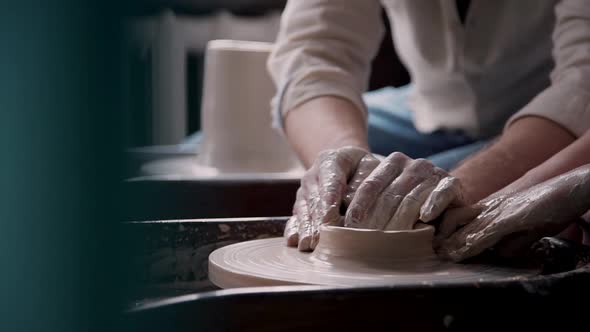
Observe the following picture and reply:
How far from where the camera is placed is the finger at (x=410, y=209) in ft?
2.89

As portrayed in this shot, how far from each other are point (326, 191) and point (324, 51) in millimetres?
710

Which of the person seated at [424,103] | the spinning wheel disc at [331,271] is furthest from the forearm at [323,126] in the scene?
the spinning wheel disc at [331,271]

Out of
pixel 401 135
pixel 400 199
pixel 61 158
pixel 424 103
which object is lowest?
pixel 401 135

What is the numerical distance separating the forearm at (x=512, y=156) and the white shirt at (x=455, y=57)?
0.9 inches

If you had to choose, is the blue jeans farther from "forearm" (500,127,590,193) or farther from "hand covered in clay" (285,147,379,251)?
"hand covered in clay" (285,147,379,251)

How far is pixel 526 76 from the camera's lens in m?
1.91

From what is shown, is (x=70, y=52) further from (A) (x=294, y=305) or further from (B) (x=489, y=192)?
(B) (x=489, y=192)

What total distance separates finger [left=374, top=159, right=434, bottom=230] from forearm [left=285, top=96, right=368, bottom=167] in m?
0.34

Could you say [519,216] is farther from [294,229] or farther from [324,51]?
[324,51]

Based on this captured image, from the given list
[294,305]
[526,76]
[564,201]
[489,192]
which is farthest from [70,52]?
[526,76]

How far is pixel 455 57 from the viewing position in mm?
1856

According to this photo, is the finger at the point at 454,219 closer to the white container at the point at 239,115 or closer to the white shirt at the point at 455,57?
the white shirt at the point at 455,57

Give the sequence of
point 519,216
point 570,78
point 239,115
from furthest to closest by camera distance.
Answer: point 239,115 < point 570,78 < point 519,216

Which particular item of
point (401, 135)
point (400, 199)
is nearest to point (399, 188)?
point (400, 199)
